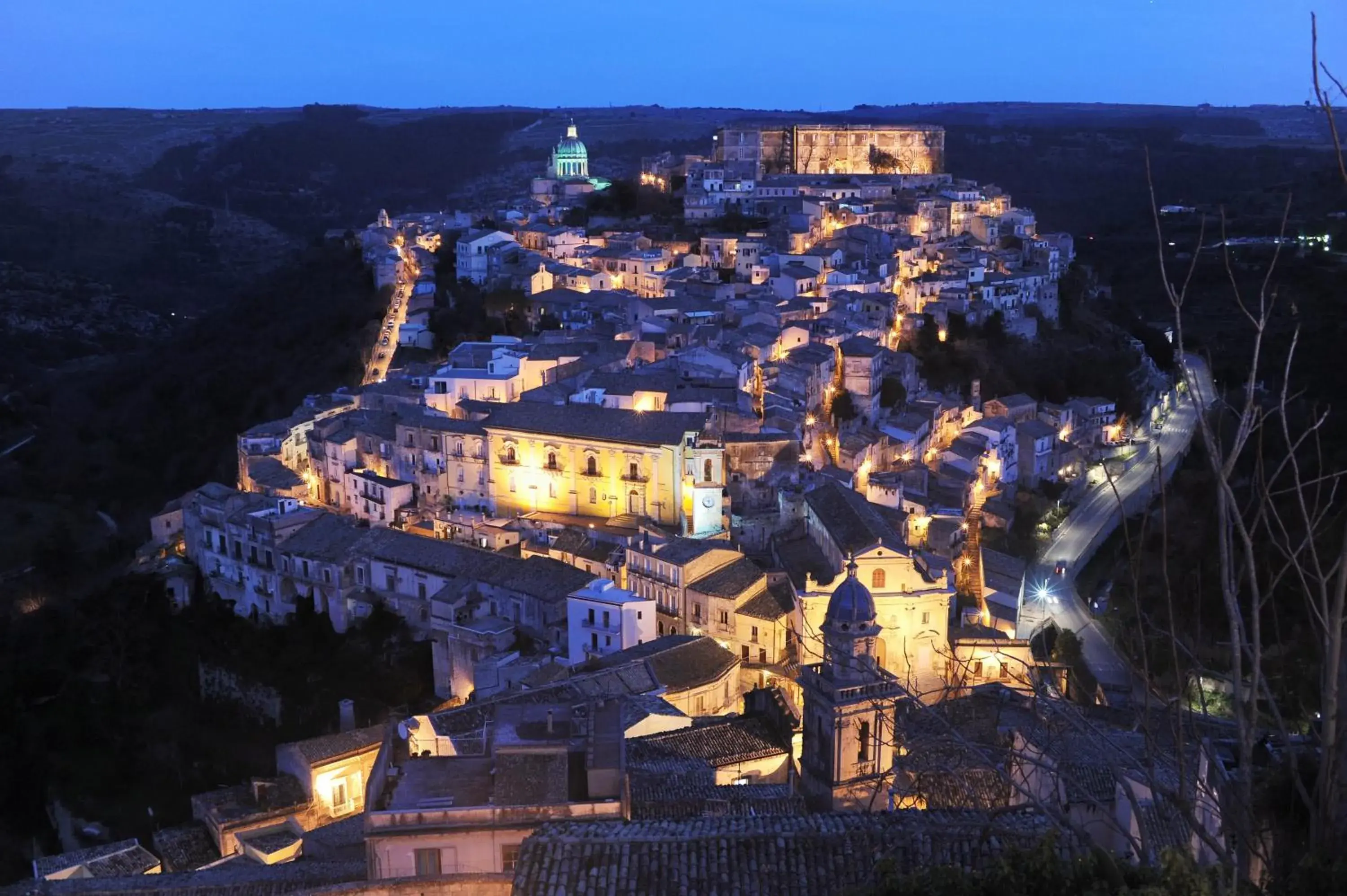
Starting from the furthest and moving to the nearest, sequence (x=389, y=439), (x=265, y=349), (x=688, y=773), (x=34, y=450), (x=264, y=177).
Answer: (x=264, y=177)
(x=265, y=349)
(x=34, y=450)
(x=389, y=439)
(x=688, y=773)

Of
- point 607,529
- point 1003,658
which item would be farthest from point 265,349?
point 1003,658

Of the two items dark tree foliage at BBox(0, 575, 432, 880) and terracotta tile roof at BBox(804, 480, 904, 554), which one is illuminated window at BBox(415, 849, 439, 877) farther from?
dark tree foliage at BBox(0, 575, 432, 880)

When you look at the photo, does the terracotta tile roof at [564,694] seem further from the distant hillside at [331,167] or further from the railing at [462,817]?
the distant hillside at [331,167]

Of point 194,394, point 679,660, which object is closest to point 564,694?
point 679,660

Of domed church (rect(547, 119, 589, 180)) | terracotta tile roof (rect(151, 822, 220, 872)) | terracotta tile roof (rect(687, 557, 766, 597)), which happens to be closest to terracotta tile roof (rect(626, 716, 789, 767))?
terracotta tile roof (rect(687, 557, 766, 597))

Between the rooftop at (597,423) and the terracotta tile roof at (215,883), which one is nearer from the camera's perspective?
the terracotta tile roof at (215,883)

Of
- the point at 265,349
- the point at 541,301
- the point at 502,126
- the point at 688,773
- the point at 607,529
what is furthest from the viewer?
the point at 502,126

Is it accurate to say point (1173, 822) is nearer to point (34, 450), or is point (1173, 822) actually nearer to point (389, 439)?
point (389, 439)

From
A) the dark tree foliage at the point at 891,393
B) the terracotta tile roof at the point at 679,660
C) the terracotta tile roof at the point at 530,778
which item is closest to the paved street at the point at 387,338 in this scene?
the dark tree foliage at the point at 891,393
